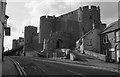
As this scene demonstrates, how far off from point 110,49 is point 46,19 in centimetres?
4231

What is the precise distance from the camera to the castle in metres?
59.1

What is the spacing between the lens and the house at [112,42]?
31228 millimetres

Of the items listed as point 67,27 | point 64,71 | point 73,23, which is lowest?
point 64,71

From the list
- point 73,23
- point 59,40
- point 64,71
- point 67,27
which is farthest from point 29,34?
point 64,71

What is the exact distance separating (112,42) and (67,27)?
128 ft

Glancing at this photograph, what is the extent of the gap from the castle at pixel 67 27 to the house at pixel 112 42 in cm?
1761

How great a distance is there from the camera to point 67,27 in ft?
235

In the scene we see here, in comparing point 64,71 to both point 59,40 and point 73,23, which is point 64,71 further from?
point 73,23

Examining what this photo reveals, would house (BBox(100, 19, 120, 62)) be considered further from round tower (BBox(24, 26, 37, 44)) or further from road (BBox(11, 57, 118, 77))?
round tower (BBox(24, 26, 37, 44))

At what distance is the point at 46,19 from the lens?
238ft

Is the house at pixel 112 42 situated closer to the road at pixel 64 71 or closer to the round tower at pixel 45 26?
the road at pixel 64 71

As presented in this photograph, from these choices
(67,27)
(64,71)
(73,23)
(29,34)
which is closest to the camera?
(64,71)

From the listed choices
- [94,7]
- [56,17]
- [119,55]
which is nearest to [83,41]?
[119,55]

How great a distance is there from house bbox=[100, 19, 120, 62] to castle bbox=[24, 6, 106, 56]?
17614mm
